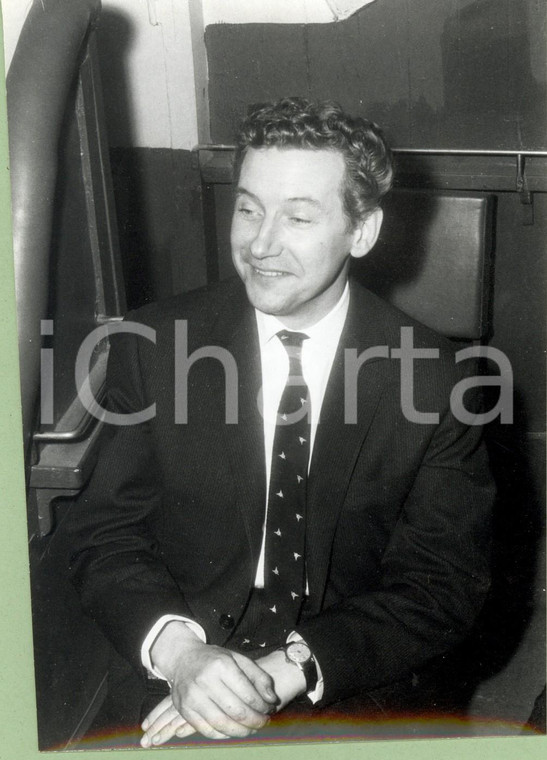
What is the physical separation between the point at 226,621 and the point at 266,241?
2.20 ft

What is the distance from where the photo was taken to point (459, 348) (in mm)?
1542

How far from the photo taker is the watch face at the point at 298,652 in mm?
1338

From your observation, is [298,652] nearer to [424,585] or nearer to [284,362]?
[424,585]

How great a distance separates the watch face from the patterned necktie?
0.13m

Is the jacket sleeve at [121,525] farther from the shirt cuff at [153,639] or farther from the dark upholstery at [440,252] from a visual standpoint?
the dark upholstery at [440,252]

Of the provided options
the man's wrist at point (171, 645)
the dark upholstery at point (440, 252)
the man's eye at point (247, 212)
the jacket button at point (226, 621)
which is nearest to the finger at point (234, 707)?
the man's wrist at point (171, 645)

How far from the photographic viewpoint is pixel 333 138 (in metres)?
1.45

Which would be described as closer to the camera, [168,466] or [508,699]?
[168,466]

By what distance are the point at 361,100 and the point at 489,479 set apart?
5.27ft

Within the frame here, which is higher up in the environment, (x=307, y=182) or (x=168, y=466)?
(x=307, y=182)

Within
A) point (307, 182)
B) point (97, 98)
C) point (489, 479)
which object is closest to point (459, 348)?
point (489, 479)

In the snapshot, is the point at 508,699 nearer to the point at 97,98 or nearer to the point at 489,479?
the point at 489,479

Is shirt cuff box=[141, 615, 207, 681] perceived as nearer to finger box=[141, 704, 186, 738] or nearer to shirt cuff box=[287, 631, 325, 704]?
finger box=[141, 704, 186, 738]

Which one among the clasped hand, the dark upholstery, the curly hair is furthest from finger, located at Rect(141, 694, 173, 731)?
the dark upholstery
